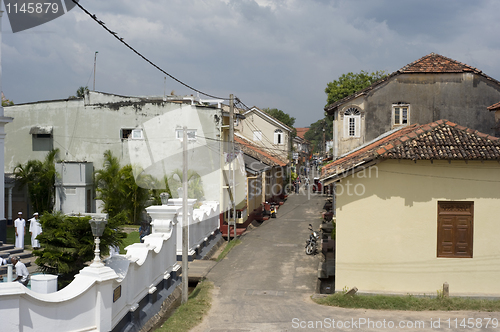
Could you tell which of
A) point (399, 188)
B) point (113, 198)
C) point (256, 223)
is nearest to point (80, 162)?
point (113, 198)

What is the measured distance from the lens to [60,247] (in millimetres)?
7688

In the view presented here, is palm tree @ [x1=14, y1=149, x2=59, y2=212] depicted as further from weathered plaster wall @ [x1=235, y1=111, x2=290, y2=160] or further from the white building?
weathered plaster wall @ [x1=235, y1=111, x2=290, y2=160]

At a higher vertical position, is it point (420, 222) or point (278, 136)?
point (278, 136)

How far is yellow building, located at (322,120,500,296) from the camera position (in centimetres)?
1182

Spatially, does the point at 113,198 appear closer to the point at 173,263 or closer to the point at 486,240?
the point at 173,263

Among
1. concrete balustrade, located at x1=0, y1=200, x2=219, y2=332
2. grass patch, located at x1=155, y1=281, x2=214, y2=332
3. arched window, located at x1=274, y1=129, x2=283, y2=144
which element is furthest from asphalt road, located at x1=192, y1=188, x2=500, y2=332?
arched window, located at x1=274, y1=129, x2=283, y2=144

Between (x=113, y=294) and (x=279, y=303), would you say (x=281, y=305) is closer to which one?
(x=279, y=303)

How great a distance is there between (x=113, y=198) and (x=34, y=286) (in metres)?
16.7

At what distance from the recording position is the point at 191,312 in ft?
34.8

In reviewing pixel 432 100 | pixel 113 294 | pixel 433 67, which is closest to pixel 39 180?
pixel 113 294

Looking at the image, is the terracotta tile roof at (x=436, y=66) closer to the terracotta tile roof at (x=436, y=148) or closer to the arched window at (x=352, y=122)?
the arched window at (x=352, y=122)

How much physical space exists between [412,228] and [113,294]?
793 cm

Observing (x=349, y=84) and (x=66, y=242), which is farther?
(x=349, y=84)

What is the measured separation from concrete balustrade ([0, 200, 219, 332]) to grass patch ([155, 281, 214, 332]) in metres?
0.54
